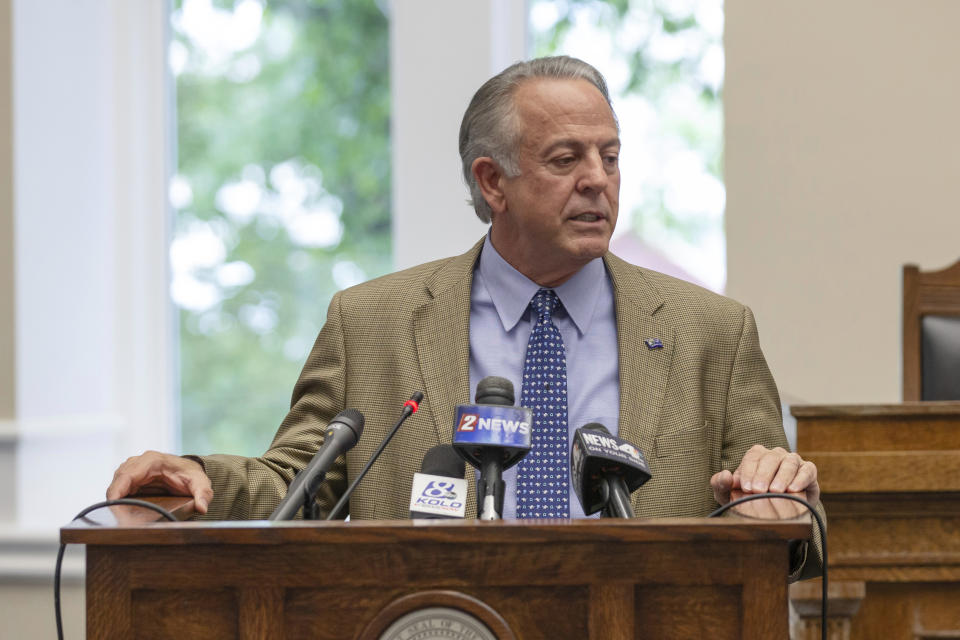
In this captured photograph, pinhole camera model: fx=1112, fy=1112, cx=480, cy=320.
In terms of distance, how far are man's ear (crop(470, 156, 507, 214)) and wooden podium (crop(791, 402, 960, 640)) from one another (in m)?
0.69

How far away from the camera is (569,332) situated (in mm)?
2002

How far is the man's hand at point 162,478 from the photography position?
1527 millimetres

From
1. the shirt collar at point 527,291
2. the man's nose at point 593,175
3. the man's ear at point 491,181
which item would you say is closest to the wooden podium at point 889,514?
the shirt collar at point 527,291

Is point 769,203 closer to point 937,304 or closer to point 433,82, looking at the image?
point 937,304

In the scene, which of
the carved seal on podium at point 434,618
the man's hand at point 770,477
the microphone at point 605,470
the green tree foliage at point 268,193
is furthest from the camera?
the green tree foliage at point 268,193

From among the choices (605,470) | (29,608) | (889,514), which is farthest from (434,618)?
(29,608)

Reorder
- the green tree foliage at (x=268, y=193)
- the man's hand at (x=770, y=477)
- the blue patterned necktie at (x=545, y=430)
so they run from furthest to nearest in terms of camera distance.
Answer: the green tree foliage at (x=268, y=193)
the blue patterned necktie at (x=545, y=430)
the man's hand at (x=770, y=477)

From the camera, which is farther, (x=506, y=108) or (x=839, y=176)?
(x=839, y=176)

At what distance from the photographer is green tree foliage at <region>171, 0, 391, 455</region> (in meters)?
3.90

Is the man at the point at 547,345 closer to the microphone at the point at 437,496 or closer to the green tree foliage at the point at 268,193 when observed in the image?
the microphone at the point at 437,496

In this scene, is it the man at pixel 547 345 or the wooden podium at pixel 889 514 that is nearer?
the man at pixel 547 345

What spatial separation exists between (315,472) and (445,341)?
26.3 inches

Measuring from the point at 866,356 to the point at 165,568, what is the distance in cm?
253

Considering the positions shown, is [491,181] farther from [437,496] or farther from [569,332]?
[437,496]
